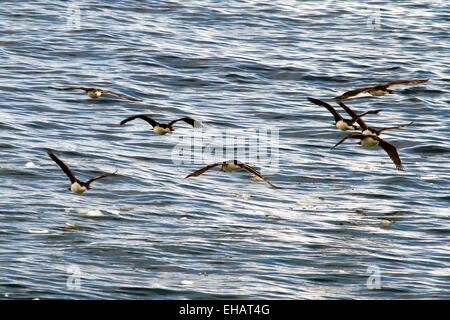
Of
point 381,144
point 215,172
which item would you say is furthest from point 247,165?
point 215,172

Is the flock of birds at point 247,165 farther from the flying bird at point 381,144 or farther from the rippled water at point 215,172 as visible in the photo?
the rippled water at point 215,172

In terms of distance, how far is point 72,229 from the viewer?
1484cm

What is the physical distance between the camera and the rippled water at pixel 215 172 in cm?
1345

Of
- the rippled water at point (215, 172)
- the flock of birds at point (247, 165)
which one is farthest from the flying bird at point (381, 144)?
the rippled water at point (215, 172)

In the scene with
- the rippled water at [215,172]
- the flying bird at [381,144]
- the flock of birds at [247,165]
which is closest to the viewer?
the rippled water at [215,172]

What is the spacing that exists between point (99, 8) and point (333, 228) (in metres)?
24.2

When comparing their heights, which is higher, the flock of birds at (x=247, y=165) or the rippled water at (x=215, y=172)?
the flock of birds at (x=247, y=165)

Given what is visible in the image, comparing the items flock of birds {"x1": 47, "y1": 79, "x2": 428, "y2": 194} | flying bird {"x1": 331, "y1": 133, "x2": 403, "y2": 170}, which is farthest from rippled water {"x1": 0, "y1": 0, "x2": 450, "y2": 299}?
flying bird {"x1": 331, "y1": 133, "x2": 403, "y2": 170}

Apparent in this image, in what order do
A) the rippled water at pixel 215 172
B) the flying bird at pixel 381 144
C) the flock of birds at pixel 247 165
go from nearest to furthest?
the rippled water at pixel 215 172, the flock of birds at pixel 247 165, the flying bird at pixel 381 144

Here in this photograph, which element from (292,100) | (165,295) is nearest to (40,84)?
(292,100)

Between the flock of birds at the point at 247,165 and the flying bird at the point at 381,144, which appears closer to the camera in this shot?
the flock of birds at the point at 247,165

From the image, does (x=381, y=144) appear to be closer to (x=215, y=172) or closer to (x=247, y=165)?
(x=247, y=165)
